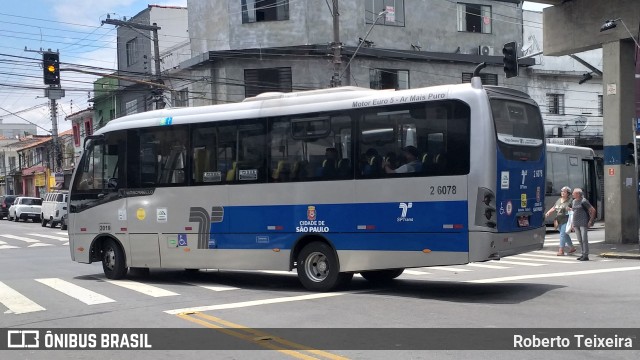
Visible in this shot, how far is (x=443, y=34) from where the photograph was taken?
39312 mm

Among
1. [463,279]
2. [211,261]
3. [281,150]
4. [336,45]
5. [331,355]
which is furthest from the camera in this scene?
[336,45]

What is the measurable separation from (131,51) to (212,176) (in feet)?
114

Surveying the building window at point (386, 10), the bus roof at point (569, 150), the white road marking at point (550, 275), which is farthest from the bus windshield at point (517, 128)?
the building window at point (386, 10)

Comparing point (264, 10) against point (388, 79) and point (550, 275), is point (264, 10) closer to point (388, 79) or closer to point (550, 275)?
point (388, 79)

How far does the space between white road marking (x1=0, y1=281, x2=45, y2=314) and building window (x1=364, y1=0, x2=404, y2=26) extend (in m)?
27.1

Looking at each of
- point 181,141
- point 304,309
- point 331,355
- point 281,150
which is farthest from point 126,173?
point 331,355

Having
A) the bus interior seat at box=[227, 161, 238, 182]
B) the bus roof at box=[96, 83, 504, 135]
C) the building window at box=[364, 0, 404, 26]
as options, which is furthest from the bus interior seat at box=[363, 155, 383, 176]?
the building window at box=[364, 0, 404, 26]

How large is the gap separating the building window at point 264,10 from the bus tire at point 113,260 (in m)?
22.2

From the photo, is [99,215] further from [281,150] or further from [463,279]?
[463,279]

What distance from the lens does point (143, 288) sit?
43.1 feet

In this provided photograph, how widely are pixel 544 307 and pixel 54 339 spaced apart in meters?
6.84

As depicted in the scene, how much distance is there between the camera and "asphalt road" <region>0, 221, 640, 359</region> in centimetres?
802

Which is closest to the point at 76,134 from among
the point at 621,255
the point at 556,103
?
the point at 556,103

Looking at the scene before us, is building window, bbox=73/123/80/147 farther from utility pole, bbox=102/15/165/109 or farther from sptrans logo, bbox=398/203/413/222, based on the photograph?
sptrans logo, bbox=398/203/413/222
